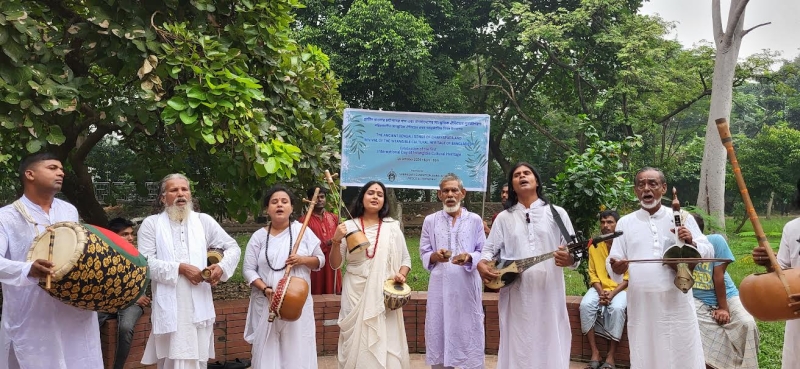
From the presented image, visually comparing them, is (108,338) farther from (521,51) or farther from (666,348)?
(521,51)

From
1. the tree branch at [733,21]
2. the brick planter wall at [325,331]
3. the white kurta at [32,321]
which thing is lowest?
the brick planter wall at [325,331]

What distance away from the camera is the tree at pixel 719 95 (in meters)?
13.2

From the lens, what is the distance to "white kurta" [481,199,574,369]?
Answer: 5.07 metres

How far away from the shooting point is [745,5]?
41.7 ft

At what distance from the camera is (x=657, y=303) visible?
4797 mm

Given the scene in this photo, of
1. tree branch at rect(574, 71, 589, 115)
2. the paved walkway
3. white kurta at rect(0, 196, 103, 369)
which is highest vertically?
tree branch at rect(574, 71, 589, 115)

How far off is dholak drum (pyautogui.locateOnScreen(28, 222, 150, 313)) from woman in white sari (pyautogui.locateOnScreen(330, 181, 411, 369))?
65.9 inches

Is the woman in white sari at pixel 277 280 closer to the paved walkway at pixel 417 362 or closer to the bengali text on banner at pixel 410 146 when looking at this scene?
the paved walkway at pixel 417 362

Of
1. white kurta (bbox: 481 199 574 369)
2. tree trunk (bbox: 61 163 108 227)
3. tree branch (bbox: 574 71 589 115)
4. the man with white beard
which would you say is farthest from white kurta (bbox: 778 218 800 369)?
tree branch (bbox: 574 71 589 115)

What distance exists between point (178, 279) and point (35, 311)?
0.94 metres

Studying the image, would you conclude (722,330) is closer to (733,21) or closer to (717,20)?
(733,21)

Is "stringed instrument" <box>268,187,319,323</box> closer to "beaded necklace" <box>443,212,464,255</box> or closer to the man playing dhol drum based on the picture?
the man playing dhol drum

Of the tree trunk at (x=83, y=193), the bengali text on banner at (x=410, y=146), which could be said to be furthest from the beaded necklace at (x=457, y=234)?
the tree trunk at (x=83, y=193)

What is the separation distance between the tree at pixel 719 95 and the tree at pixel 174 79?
9.78 meters
